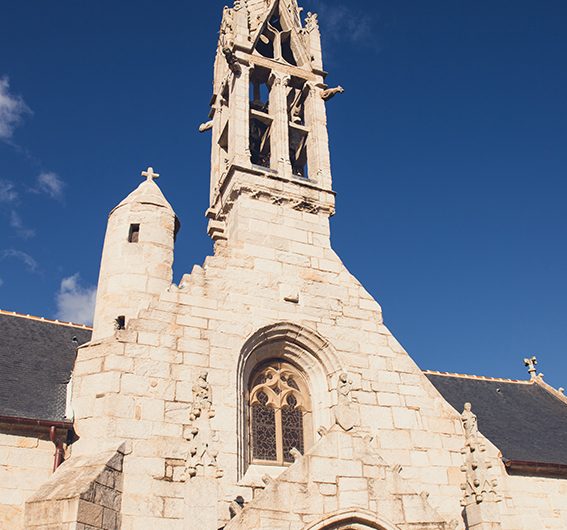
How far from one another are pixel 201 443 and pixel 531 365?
15.3m

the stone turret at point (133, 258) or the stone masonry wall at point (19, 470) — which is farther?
the stone turret at point (133, 258)

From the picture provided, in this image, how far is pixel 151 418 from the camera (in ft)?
31.8

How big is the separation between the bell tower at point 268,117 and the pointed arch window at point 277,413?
9.16 ft

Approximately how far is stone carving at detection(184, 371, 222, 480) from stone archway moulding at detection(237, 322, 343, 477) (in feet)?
7.69

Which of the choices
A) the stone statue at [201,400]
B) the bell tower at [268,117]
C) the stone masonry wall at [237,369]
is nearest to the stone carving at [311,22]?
the bell tower at [268,117]

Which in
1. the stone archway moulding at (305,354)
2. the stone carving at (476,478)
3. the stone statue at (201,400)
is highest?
the stone archway moulding at (305,354)

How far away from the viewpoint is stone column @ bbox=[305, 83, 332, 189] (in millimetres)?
14891

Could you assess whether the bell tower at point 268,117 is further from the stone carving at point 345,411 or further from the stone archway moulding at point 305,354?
the stone carving at point 345,411

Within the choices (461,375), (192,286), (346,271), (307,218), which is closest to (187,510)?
(192,286)

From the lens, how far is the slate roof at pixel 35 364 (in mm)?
11203

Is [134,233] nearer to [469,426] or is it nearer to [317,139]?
[317,139]

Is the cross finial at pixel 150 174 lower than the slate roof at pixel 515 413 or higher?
higher

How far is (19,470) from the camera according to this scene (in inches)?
406

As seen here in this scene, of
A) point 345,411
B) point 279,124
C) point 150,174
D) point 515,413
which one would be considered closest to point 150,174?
point 150,174
